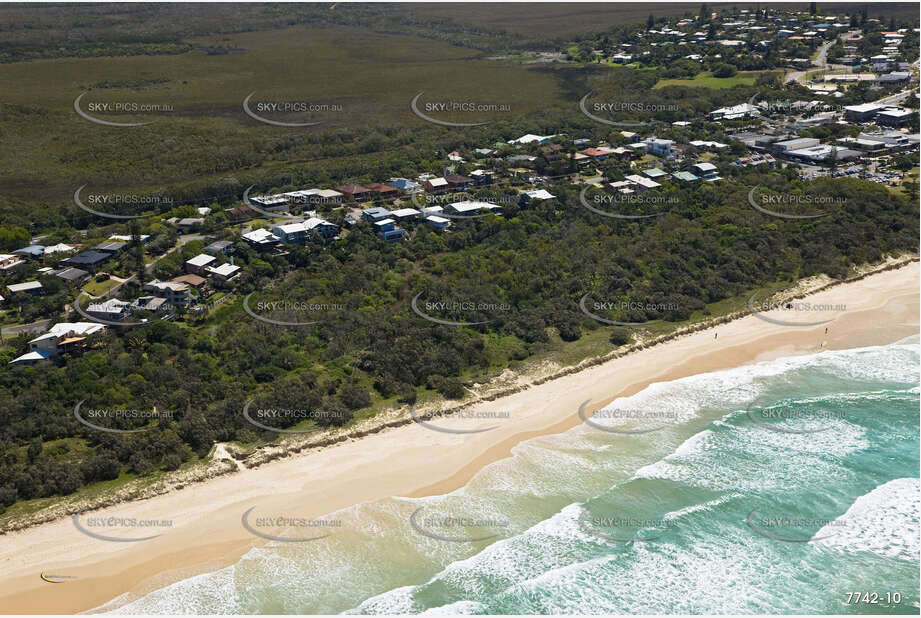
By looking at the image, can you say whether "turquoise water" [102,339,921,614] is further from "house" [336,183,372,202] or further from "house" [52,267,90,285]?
"house" [336,183,372,202]

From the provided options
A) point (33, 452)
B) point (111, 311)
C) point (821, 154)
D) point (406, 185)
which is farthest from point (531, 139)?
point (33, 452)

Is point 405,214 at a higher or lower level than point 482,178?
lower

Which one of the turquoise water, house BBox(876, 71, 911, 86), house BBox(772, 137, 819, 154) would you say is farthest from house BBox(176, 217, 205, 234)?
house BBox(876, 71, 911, 86)

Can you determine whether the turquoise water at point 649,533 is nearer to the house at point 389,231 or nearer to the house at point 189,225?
the house at point 389,231

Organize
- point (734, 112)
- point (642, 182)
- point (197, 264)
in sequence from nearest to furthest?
1. point (197, 264)
2. point (642, 182)
3. point (734, 112)

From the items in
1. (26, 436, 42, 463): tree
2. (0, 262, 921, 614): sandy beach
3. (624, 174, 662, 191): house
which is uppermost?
(624, 174, 662, 191): house

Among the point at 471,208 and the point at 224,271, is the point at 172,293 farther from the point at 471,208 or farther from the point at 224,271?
the point at 471,208

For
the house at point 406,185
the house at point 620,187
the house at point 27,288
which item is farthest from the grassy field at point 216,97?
the house at point 620,187

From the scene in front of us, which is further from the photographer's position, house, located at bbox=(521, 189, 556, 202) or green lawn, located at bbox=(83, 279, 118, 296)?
house, located at bbox=(521, 189, 556, 202)
